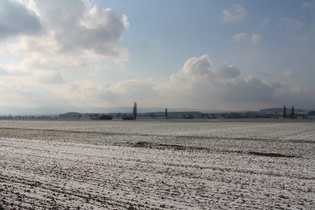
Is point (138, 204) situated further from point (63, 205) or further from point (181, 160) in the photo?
point (181, 160)

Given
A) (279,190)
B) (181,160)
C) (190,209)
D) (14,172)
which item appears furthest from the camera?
(181,160)

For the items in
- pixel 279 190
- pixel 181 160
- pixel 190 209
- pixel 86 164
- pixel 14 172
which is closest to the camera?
pixel 190 209

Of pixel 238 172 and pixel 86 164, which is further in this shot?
pixel 86 164

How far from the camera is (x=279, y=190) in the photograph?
799 cm

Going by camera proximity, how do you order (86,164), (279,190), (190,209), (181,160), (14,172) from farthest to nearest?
(181,160)
(86,164)
(14,172)
(279,190)
(190,209)

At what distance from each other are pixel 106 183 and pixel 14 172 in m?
3.78

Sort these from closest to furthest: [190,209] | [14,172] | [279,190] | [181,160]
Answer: [190,209] < [279,190] < [14,172] < [181,160]

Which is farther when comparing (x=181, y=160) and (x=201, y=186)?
(x=181, y=160)

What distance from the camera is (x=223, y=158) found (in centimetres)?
1381

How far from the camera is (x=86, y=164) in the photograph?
39.0 feet

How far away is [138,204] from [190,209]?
1243 millimetres

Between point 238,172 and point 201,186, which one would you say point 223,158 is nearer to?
point 238,172

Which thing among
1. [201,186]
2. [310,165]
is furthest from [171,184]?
[310,165]

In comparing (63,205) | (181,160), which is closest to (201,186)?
(63,205)
